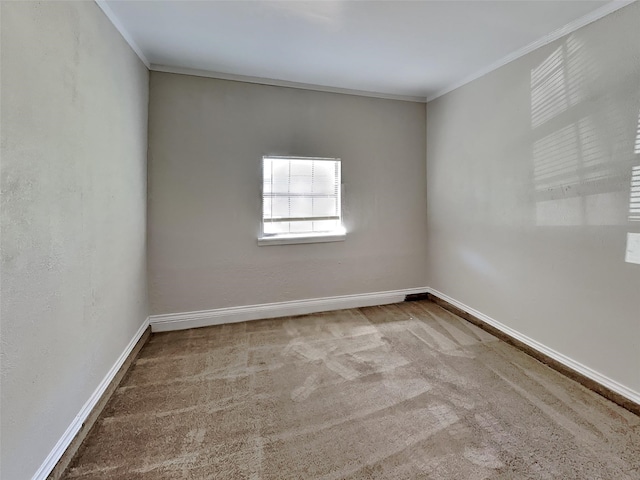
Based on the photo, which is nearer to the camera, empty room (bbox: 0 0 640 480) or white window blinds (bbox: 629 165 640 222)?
empty room (bbox: 0 0 640 480)

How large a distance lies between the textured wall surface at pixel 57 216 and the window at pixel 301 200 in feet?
4.51

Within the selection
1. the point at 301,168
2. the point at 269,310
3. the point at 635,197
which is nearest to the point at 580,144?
the point at 635,197

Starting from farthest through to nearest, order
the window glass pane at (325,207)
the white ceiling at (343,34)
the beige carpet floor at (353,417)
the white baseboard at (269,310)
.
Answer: the window glass pane at (325,207) < the white baseboard at (269,310) < the white ceiling at (343,34) < the beige carpet floor at (353,417)

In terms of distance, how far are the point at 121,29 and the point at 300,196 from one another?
1.99m

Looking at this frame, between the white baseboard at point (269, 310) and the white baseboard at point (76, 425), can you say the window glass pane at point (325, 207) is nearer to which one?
the white baseboard at point (269, 310)

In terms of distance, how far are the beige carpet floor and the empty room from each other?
2cm

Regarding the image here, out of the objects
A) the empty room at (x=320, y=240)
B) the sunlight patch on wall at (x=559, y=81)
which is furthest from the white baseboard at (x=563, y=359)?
the sunlight patch on wall at (x=559, y=81)

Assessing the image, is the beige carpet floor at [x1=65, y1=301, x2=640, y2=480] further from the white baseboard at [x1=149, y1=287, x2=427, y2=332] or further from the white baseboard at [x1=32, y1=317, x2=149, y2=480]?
the white baseboard at [x1=149, y1=287, x2=427, y2=332]

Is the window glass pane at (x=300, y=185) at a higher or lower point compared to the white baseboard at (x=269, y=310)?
higher

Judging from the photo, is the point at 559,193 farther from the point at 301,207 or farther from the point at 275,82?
the point at 275,82

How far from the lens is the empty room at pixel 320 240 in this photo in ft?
4.66

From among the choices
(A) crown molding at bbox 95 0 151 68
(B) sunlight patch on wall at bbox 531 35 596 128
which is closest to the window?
(A) crown molding at bbox 95 0 151 68

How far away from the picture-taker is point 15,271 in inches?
46.1

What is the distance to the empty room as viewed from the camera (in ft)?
4.66
